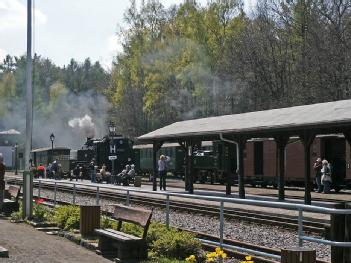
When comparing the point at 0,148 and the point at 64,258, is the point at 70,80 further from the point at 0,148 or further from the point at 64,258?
the point at 64,258

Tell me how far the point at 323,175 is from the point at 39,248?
17.7 metres

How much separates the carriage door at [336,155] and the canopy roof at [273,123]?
579 centimetres

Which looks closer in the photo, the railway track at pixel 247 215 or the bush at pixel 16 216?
the railway track at pixel 247 215

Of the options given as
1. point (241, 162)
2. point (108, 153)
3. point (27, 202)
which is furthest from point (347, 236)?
point (108, 153)

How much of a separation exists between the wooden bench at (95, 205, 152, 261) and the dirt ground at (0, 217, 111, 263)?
268mm

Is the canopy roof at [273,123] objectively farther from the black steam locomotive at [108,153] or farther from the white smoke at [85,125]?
the white smoke at [85,125]

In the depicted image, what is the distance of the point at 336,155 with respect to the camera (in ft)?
98.6

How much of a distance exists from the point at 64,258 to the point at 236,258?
2.83 metres

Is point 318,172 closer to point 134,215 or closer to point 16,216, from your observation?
point 16,216

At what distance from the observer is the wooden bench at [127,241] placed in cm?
1015

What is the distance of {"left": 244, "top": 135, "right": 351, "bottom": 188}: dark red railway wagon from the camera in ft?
97.1

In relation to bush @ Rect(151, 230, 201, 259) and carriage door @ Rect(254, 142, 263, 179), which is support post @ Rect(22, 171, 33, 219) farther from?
carriage door @ Rect(254, 142, 263, 179)

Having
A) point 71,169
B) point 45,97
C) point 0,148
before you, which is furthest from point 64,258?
point 45,97

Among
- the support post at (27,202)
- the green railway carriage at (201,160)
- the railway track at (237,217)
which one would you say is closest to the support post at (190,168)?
the green railway carriage at (201,160)
